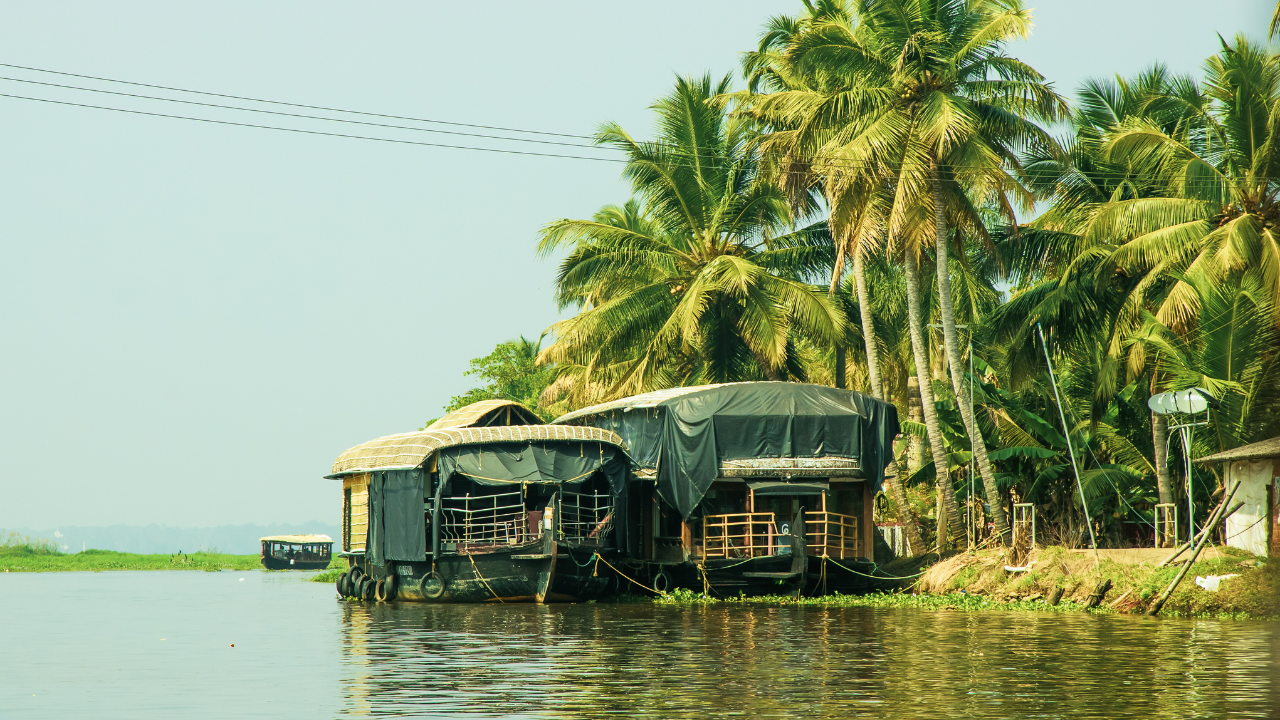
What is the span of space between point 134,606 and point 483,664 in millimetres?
21339

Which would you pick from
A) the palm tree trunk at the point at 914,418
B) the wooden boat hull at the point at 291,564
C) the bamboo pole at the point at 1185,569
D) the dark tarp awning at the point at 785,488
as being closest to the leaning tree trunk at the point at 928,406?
the dark tarp awning at the point at 785,488

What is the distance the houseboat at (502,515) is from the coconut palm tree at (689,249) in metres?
6.59

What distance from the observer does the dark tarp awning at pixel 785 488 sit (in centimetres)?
2780

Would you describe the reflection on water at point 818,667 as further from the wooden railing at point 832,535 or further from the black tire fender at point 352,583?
the black tire fender at point 352,583

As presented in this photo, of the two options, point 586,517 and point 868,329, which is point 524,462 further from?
point 868,329

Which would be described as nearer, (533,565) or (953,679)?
(953,679)

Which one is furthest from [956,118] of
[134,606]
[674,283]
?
[134,606]

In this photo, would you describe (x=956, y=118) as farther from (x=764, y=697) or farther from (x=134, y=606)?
(x=134, y=606)

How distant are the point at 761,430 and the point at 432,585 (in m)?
8.04

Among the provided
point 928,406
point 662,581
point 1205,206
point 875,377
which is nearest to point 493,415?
point 662,581

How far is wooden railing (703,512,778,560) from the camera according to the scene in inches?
1084

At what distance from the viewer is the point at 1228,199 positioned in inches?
983

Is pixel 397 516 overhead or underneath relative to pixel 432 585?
overhead

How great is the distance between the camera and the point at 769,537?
29.2 meters
